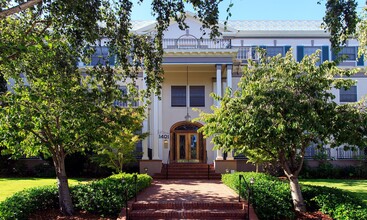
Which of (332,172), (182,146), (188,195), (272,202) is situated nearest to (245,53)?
(182,146)

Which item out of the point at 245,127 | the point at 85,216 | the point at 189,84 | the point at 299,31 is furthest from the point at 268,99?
the point at 299,31

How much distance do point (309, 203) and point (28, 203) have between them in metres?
8.35

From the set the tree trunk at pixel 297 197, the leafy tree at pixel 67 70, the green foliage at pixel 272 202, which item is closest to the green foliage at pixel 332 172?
the green foliage at pixel 272 202

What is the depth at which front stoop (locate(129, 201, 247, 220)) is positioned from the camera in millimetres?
10125

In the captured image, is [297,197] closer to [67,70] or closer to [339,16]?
[339,16]

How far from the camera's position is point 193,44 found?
70.9ft

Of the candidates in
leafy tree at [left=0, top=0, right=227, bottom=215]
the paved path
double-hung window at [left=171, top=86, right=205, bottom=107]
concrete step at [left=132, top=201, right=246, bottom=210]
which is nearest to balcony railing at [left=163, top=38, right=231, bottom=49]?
double-hung window at [left=171, top=86, right=205, bottom=107]

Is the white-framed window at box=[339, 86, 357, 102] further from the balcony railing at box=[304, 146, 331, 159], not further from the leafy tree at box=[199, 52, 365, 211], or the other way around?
the leafy tree at box=[199, 52, 365, 211]

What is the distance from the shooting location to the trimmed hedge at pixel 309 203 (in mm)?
9500

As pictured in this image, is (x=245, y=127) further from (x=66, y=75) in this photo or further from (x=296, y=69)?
(x=66, y=75)

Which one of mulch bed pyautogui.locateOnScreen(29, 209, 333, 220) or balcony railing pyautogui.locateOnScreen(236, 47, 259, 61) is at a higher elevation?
balcony railing pyautogui.locateOnScreen(236, 47, 259, 61)

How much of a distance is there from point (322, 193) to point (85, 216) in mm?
7296

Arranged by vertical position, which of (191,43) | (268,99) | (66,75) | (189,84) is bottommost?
(268,99)

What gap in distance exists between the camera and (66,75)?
9367mm
